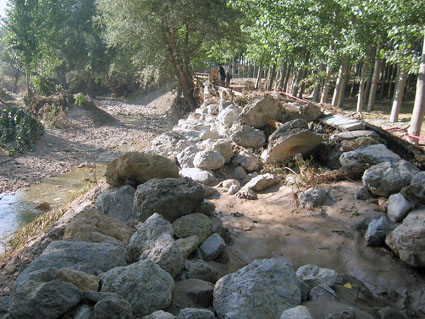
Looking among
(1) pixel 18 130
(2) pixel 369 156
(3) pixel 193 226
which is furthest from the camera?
(1) pixel 18 130

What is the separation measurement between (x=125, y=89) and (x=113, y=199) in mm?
32267

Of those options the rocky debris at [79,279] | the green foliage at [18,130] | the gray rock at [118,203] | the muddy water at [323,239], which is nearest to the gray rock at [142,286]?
the rocky debris at [79,279]

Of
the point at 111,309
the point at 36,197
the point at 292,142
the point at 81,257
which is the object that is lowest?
the point at 36,197

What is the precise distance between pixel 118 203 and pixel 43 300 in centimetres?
293

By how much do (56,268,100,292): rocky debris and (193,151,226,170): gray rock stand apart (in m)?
4.45

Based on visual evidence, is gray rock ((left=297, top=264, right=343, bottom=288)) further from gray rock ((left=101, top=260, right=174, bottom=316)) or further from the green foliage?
the green foliage

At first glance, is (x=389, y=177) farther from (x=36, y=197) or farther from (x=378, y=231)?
(x=36, y=197)

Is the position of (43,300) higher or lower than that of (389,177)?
lower

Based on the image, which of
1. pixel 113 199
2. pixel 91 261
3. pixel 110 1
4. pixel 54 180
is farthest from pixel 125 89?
pixel 91 261

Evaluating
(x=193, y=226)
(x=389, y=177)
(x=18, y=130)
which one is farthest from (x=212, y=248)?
(x=18, y=130)

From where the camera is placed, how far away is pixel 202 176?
6844mm

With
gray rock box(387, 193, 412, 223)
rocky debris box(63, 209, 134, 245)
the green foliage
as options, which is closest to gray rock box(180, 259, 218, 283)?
rocky debris box(63, 209, 134, 245)

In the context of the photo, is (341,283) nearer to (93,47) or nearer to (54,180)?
(54,180)

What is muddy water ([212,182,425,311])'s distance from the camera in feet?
12.3
